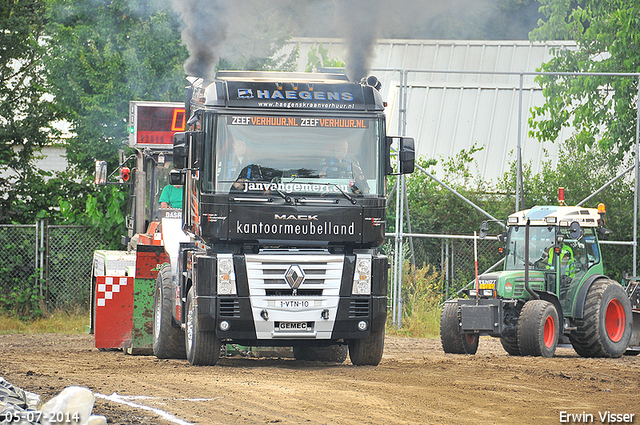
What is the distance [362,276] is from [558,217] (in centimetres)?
526

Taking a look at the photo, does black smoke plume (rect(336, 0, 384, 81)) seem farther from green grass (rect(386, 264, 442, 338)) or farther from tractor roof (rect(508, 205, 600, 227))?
green grass (rect(386, 264, 442, 338))

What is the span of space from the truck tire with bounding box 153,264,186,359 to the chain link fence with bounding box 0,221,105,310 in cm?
762

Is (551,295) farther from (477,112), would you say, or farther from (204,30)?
(477,112)

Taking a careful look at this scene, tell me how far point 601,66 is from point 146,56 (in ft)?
30.7

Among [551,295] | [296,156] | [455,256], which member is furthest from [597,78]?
[296,156]

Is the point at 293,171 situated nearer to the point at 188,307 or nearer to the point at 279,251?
the point at 279,251

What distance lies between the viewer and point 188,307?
34.9ft

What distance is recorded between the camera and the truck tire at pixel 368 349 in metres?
10.7

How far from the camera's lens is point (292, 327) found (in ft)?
32.7

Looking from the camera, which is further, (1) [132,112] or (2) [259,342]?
(1) [132,112]

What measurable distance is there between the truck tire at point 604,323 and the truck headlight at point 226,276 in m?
6.52

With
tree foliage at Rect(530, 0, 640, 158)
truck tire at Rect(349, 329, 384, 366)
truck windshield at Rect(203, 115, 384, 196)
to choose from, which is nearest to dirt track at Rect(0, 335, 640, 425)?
truck tire at Rect(349, 329, 384, 366)

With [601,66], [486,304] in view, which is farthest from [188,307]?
[601,66]

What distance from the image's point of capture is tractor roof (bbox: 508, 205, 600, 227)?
14234 mm
